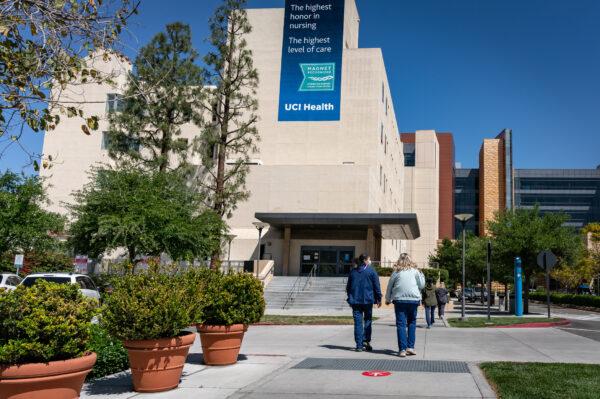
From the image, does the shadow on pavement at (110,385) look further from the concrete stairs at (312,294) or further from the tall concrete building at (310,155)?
the tall concrete building at (310,155)

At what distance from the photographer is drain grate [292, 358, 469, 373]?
8.76 meters

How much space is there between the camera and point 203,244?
2980 centimetres

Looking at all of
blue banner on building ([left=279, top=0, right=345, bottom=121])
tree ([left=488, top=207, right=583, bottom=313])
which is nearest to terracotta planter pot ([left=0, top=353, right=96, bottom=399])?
tree ([left=488, top=207, right=583, bottom=313])

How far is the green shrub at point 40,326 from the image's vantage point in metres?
5.34

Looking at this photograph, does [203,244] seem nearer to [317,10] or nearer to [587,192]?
[317,10]

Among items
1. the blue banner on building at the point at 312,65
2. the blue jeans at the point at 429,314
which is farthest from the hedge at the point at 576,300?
the blue jeans at the point at 429,314

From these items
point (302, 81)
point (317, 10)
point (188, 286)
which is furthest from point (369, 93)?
point (188, 286)

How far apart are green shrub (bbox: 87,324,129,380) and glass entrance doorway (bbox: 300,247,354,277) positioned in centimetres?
3619

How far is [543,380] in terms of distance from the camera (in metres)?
7.68

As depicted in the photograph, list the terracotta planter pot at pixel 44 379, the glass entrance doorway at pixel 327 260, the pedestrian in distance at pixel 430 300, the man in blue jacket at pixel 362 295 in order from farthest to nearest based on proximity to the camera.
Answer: the glass entrance doorway at pixel 327 260
the pedestrian in distance at pixel 430 300
the man in blue jacket at pixel 362 295
the terracotta planter pot at pixel 44 379

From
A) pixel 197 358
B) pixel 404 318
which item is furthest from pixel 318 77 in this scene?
pixel 197 358

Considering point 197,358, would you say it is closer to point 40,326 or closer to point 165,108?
point 40,326

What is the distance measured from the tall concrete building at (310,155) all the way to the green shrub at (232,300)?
32.6 meters

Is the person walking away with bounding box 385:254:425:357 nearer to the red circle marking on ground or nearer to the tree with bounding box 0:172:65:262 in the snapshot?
the red circle marking on ground
